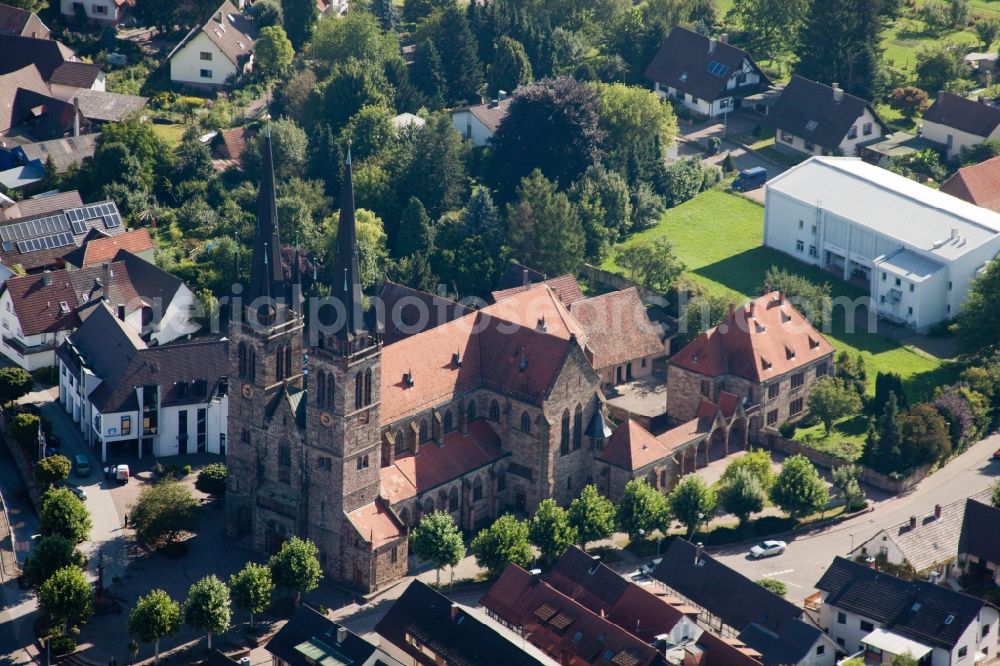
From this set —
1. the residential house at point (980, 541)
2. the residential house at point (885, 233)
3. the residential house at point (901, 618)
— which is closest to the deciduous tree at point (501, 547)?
the residential house at point (901, 618)

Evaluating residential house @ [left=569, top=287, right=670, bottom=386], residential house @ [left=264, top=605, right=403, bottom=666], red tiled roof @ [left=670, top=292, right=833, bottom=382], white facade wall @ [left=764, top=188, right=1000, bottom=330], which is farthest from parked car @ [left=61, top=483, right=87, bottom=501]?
white facade wall @ [left=764, top=188, right=1000, bottom=330]

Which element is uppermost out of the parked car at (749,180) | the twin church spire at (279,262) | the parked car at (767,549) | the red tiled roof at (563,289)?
the twin church spire at (279,262)

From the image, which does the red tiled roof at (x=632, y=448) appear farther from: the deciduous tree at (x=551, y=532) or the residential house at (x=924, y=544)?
the residential house at (x=924, y=544)

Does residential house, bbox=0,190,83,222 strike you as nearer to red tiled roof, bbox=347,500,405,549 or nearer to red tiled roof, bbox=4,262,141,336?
red tiled roof, bbox=4,262,141,336

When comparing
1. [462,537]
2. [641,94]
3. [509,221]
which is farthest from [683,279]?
[462,537]

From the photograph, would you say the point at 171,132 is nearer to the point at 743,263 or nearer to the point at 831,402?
the point at 743,263

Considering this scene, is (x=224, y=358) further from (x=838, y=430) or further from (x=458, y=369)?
(x=838, y=430)
